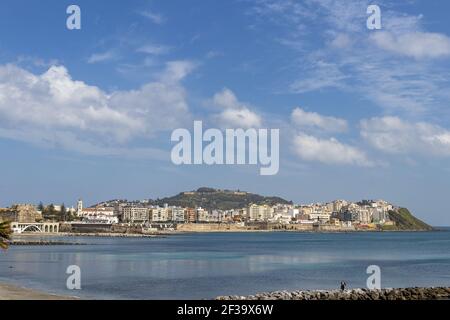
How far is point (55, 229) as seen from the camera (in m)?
180

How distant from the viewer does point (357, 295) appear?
99.5 feet

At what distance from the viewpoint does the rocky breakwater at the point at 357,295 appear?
29.2 metres

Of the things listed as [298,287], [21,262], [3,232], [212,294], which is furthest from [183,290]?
[21,262]

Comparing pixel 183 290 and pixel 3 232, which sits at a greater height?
pixel 3 232

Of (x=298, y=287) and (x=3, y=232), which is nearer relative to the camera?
(x=3, y=232)

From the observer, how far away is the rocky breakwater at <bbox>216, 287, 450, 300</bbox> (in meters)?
29.2

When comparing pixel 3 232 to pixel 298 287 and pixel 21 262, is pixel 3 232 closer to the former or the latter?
pixel 298 287
